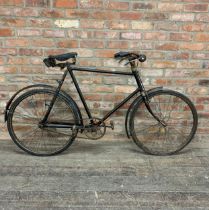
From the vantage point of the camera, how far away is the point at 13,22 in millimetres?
3229

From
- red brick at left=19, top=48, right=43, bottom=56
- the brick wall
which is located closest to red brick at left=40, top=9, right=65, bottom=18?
the brick wall

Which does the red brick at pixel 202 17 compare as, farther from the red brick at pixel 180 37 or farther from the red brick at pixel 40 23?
the red brick at pixel 40 23

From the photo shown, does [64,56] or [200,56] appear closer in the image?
[64,56]

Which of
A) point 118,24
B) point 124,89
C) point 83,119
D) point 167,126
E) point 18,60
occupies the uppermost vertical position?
point 118,24

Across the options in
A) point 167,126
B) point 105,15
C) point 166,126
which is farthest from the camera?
point 167,126

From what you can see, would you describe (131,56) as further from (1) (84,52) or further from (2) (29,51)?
(2) (29,51)

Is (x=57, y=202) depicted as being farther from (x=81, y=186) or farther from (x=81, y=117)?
(x=81, y=117)

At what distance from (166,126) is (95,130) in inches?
29.1

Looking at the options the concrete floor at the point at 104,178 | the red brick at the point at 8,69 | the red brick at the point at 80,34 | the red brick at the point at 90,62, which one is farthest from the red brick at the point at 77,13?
the concrete floor at the point at 104,178

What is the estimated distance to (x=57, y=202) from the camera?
2662mm

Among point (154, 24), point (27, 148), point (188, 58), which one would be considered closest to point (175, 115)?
point (188, 58)

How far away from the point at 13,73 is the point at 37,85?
37 cm

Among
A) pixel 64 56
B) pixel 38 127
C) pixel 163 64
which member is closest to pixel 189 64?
pixel 163 64

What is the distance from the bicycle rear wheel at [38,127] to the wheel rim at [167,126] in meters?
0.75
